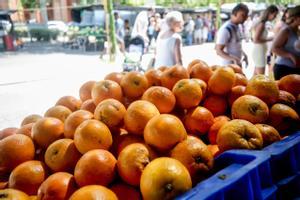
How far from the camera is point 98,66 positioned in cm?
1210

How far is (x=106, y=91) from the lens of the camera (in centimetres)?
179

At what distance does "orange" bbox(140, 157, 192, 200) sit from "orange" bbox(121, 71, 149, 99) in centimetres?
69

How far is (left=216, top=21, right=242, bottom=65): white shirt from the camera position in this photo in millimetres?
4793

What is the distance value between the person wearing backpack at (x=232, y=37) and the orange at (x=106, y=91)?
10.7 ft

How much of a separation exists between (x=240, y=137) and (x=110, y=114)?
0.59 m

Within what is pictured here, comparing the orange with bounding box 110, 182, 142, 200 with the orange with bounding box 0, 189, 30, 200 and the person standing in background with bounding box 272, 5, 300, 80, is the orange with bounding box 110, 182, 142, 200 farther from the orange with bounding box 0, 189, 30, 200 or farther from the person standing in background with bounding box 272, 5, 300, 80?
the person standing in background with bounding box 272, 5, 300, 80

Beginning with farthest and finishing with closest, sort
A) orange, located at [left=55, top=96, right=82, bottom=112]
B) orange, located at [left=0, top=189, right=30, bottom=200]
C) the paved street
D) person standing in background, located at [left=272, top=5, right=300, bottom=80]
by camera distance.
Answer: the paved street
person standing in background, located at [left=272, top=5, right=300, bottom=80]
orange, located at [left=55, top=96, right=82, bottom=112]
orange, located at [left=0, top=189, right=30, bottom=200]

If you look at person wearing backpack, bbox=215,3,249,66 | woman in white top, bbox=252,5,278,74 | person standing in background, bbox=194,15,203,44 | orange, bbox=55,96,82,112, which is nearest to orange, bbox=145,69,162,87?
orange, bbox=55,96,82,112

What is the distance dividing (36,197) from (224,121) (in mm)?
908

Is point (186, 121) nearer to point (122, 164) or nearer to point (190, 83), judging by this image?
point (190, 83)

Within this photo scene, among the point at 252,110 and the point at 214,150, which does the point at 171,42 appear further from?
the point at 214,150

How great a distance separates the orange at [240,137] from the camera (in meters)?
1.41

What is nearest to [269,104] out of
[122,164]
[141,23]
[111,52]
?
[122,164]

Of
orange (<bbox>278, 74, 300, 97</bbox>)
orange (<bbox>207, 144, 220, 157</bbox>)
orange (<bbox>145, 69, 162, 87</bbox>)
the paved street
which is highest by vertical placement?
orange (<bbox>145, 69, 162, 87</bbox>)
